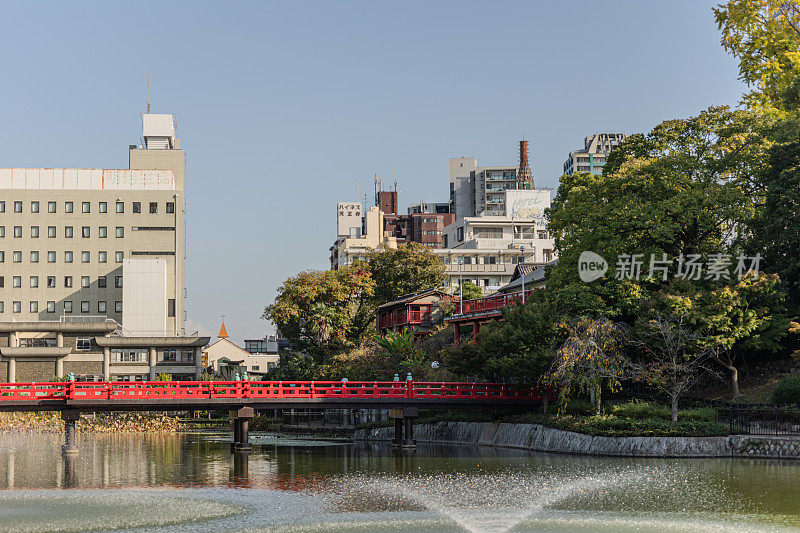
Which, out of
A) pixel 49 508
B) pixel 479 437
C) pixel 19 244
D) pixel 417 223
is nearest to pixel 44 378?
pixel 19 244

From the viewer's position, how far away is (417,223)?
188875 millimetres

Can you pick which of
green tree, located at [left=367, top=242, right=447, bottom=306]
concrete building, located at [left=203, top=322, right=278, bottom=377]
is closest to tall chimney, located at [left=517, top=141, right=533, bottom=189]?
concrete building, located at [left=203, top=322, right=278, bottom=377]

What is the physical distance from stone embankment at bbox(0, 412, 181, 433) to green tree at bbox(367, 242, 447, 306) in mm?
26742

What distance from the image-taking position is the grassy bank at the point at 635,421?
46250mm

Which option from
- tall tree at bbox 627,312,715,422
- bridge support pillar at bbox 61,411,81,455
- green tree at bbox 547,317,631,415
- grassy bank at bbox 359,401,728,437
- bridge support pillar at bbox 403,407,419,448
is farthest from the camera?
bridge support pillar at bbox 403,407,419,448

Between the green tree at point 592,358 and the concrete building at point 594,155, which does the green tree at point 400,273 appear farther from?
the concrete building at point 594,155

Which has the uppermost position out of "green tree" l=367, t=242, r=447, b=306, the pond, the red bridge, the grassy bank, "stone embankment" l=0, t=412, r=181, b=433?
"green tree" l=367, t=242, r=447, b=306

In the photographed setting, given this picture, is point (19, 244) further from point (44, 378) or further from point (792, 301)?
point (792, 301)

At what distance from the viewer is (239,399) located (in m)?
54.3

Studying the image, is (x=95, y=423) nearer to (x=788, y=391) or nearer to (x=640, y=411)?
(x=640, y=411)

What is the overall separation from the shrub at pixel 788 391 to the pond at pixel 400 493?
5030 mm

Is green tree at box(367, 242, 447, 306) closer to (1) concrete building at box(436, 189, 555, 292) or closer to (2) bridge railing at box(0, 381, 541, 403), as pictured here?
(1) concrete building at box(436, 189, 555, 292)

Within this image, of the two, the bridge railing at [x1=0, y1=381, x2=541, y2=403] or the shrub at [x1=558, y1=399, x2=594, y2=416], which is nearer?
the shrub at [x1=558, y1=399, x2=594, y2=416]

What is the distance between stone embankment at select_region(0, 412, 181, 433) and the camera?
81812 mm
